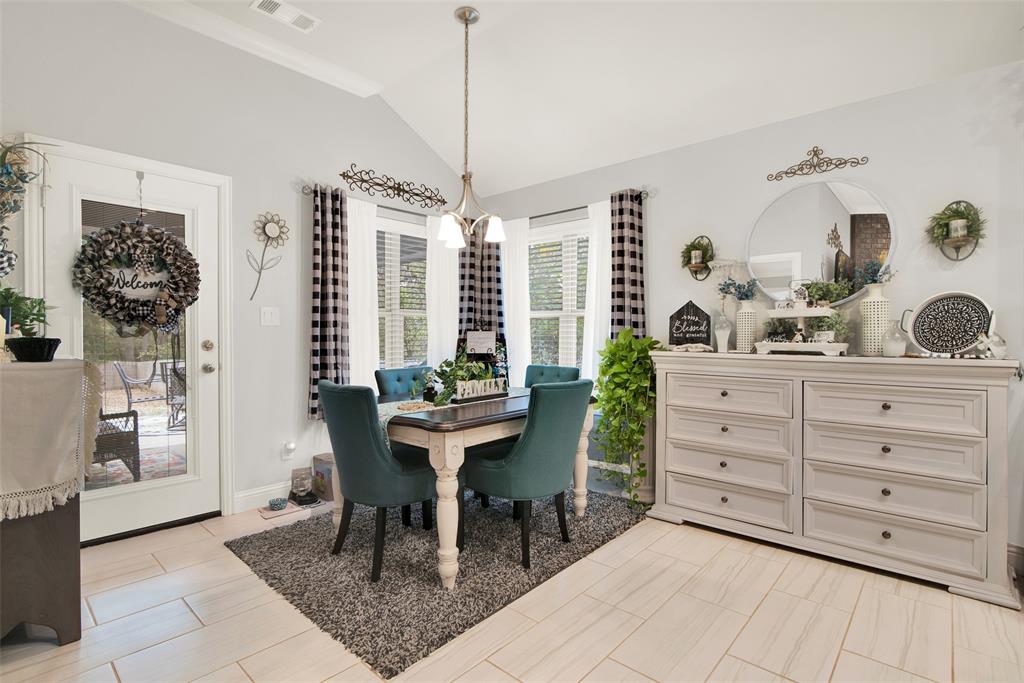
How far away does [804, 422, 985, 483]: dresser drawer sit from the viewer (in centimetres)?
226

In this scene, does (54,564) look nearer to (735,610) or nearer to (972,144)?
(735,610)

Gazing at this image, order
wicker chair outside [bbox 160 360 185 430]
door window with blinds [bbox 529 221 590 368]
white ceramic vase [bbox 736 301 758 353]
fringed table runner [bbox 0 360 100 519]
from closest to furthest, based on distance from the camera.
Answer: fringed table runner [bbox 0 360 100 519] < wicker chair outside [bbox 160 360 185 430] < white ceramic vase [bbox 736 301 758 353] < door window with blinds [bbox 529 221 590 368]

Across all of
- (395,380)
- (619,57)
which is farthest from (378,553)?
(619,57)

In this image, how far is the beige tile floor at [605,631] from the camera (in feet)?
5.75

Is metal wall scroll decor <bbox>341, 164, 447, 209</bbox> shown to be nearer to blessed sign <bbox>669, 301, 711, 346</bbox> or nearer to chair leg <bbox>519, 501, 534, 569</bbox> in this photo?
blessed sign <bbox>669, 301, 711, 346</bbox>

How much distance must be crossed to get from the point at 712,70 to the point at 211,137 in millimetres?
3111

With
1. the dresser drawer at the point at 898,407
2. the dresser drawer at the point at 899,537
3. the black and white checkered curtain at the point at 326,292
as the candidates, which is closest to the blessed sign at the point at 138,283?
the black and white checkered curtain at the point at 326,292

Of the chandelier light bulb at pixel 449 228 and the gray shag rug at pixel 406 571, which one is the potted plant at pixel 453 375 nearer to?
the chandelier light bulb at pixel 449 228

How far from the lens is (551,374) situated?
3652 millimetres

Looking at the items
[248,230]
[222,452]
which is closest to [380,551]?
[222,452]

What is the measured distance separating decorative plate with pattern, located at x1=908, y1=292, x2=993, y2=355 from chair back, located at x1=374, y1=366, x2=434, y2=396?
2915mm

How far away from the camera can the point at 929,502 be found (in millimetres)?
2350

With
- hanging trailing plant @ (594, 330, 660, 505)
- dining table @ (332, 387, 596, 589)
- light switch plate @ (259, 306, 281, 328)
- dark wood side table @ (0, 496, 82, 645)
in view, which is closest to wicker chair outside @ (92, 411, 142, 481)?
light switch plate @ (259, 306, 281, 328)

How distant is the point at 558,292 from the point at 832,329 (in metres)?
2.10
